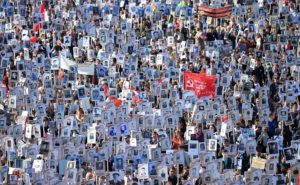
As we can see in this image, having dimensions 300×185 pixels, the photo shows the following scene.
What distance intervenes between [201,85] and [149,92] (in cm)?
136

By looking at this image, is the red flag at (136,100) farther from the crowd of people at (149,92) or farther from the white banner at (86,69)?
the white banner at (86,69)

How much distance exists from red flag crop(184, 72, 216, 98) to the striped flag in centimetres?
744

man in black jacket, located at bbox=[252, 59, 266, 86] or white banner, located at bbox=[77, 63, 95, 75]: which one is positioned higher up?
white banner, located at bbox=[77, 63, 95, 75]

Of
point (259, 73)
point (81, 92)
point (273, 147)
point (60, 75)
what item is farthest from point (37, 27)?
point (273, 147)

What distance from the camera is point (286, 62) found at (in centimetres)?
3847

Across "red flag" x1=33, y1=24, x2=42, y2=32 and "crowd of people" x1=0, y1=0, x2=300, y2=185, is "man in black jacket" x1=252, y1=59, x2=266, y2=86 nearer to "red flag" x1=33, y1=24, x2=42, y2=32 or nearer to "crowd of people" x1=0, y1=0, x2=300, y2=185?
"crowd of people" x1=0, y1=0, x2=300, y2=185

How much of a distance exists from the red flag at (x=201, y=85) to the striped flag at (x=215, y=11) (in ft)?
24.4

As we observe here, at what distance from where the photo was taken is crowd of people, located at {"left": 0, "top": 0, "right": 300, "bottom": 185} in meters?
30.8

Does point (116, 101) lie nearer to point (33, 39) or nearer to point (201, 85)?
point (201, 85)

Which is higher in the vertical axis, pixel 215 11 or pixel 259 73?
pixel 215 11

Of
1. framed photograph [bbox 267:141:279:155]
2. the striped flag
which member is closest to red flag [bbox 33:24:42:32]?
the striped flag

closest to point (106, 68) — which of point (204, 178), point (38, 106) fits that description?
point (38, 106)

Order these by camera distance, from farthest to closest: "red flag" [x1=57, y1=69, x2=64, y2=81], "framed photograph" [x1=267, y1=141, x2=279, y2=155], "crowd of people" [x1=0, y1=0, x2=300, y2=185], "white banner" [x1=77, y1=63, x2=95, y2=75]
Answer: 1. "white banner" [x1=77, y1=63, x2=95, y2=75]
2. "red flag" [x1=57, y1=69, x2=64, y2=81]
3. "framed photograph" [x1=267, y1=141, x2=279, y2=155]
4. "crowd of people" [x1=0, y1=0, x2=300, y2=185]

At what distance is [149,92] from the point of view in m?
35.8
